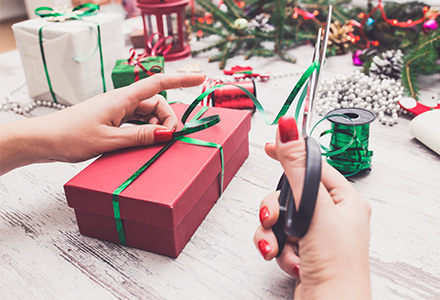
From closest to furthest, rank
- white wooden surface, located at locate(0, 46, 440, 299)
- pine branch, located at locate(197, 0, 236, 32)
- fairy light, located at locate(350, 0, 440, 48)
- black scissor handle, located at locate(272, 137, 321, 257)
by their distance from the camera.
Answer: black scissor handle, located at locate(272, 137, 321, 257) → white wooden surface, located at locate(0, 46, 440, 299) → fairy light, located at locate(350, 0, 440, 48) → pine branch, located at locate(197, 0, 236, 32)

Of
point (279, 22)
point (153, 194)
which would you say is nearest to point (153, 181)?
point (153, 194)

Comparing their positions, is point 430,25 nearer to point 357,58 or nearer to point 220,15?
point 357,58

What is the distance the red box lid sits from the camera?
561mm

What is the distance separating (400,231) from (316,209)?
303mm

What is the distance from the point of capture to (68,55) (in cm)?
107

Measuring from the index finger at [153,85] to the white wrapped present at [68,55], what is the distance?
1.50 feet

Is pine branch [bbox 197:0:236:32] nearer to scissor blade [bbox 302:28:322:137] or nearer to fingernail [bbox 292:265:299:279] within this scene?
scissor blade [bbox 302:28:322:137]

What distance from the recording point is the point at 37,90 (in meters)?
1.17

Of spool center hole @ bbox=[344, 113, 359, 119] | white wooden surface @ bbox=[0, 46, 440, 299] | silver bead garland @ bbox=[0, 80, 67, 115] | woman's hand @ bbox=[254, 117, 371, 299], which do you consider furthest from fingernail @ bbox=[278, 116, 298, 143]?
silver bead garland @ bbox=[0, 80, 67, 115]

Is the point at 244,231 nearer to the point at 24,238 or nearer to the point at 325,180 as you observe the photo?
the point at 325,180

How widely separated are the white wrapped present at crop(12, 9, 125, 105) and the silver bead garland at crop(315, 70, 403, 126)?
2.17ft

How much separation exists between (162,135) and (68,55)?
1.84 feet

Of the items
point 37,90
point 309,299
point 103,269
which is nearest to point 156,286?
point 103,269

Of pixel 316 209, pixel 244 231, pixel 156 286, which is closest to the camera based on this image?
pixel 316 209
